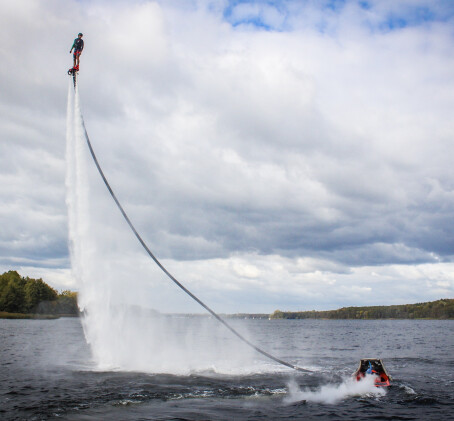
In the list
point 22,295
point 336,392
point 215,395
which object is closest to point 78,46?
point 215,395

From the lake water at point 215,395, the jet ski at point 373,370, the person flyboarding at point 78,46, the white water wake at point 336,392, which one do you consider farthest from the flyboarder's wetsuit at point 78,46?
the jet ski at point 373,370

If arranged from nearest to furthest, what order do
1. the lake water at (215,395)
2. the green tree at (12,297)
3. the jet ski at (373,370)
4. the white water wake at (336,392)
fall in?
the lake water at (215,395) → the white water wake at (336,392) → the jet ski at (373,370) → the green tree at (12,297)

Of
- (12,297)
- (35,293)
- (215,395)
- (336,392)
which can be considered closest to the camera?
(215,395)

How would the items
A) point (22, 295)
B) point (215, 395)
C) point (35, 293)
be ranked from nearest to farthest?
point (215, 395)
point (22, 295)
point (35, 293)

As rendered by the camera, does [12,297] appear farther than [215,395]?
Yes

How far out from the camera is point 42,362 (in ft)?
145

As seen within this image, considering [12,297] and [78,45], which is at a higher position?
[78,45]

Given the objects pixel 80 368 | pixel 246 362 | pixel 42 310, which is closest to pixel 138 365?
pixel 80 368

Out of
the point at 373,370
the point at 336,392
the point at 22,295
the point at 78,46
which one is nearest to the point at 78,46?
the point at 78,46

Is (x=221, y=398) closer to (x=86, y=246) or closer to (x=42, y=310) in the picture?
(x=86, y=246)

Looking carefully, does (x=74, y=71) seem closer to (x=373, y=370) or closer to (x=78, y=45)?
(x=78, y=45)

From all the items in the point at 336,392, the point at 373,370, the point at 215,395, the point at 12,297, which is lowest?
the point at 336,392

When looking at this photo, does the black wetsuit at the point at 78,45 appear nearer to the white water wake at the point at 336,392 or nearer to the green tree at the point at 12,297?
the white water wake at the point at 336,392

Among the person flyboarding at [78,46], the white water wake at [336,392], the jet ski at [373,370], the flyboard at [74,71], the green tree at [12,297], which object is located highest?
the person flyboarding at [78,46]
